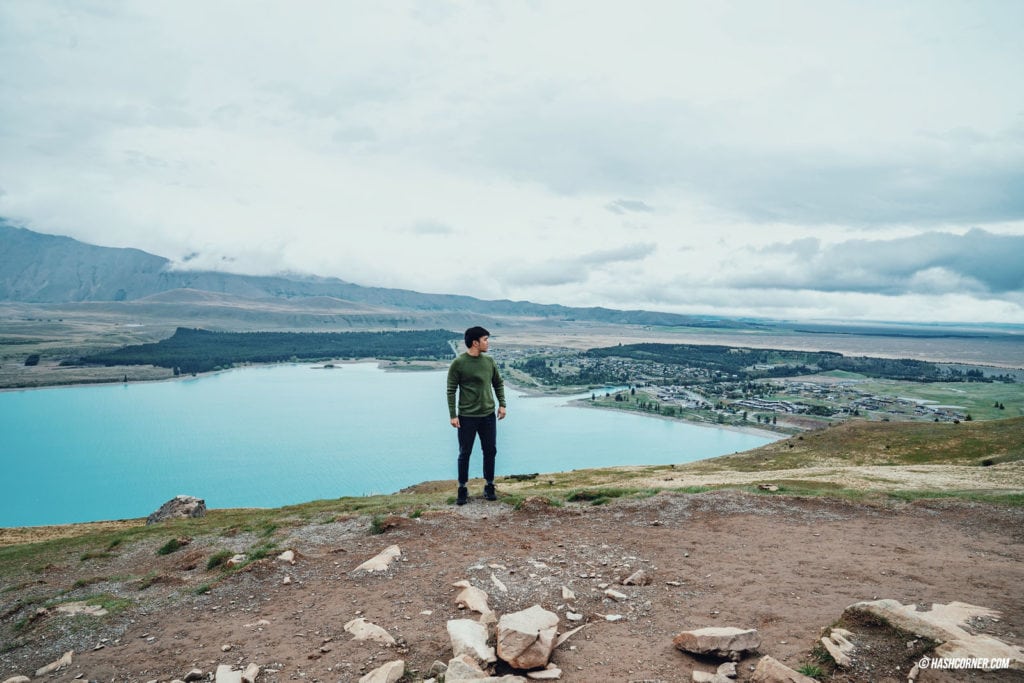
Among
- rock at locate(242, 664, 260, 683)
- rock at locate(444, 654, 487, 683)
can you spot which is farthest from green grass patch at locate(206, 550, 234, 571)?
rock at locate(444, 654, 487, 683)

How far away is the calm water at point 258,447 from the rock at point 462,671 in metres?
88.9

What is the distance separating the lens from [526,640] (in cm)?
781

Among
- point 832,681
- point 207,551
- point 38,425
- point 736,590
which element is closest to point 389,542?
point 207,551

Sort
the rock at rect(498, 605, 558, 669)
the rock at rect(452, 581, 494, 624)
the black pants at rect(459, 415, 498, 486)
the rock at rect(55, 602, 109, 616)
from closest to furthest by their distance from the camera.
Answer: the rock at rect(498, 605, 558, 669) < the rock at rect(452, 581, 494, 624) < the rock at rect(55, 602, 109, 616) < the black pants at rect(459, 415, 498, 486)

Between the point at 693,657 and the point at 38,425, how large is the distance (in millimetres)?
201902

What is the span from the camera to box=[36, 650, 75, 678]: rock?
8797mm

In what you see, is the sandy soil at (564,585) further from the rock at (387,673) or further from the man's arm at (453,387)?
the man's arm at (453,387)

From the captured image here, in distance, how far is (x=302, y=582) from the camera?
11570mm

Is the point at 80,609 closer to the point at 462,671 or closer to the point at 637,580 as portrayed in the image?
the point at 462,671

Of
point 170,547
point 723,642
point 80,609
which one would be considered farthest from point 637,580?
point 170,547

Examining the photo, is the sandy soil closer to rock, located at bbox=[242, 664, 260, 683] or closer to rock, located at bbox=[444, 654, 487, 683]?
rock, located at bbox=[242, 664, 260, 683]

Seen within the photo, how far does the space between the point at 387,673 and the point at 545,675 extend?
2197 mm

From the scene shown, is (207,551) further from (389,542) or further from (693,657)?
(693,657)

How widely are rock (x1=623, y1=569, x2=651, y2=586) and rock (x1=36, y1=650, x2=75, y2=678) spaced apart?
9.81m
